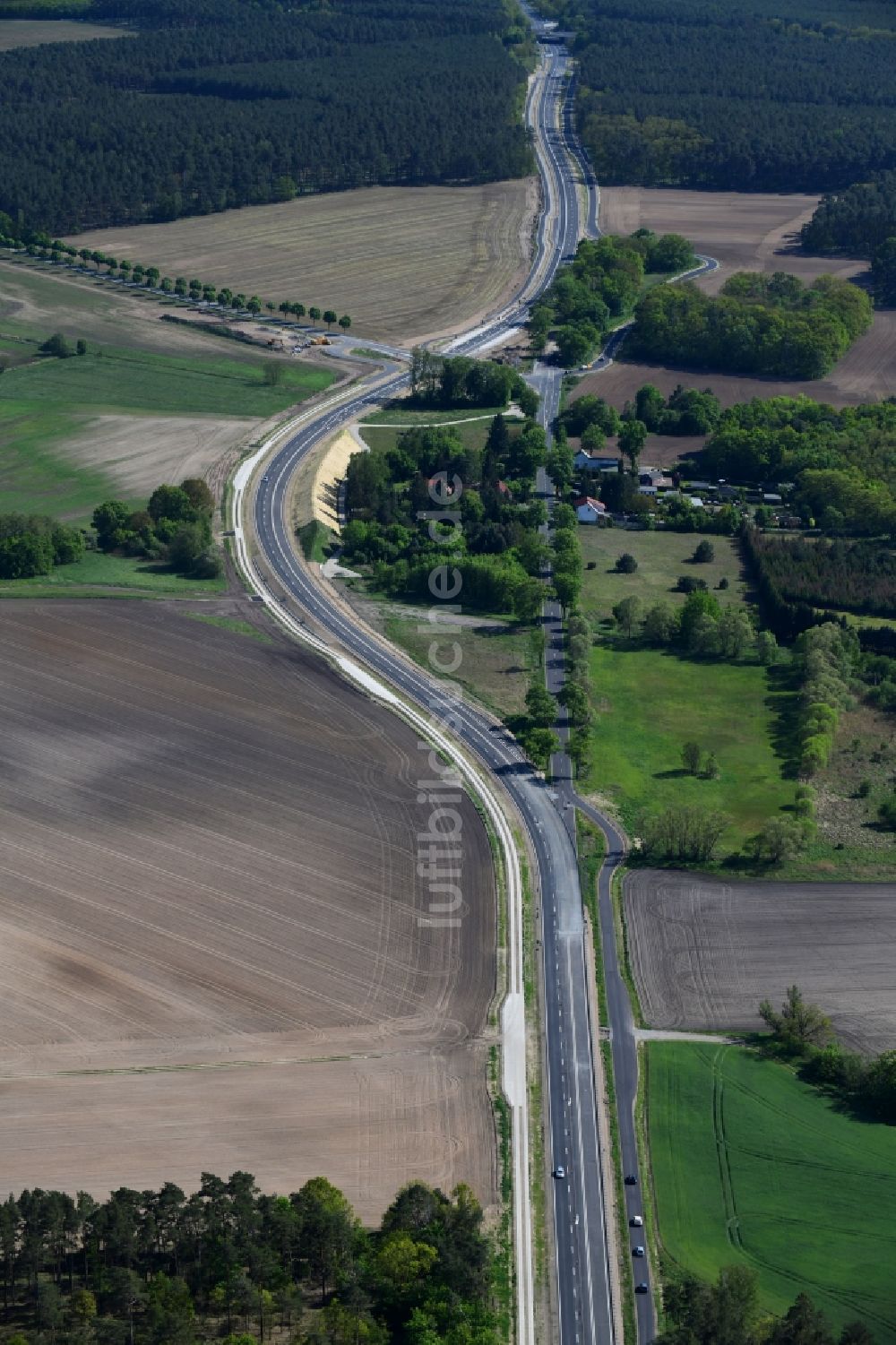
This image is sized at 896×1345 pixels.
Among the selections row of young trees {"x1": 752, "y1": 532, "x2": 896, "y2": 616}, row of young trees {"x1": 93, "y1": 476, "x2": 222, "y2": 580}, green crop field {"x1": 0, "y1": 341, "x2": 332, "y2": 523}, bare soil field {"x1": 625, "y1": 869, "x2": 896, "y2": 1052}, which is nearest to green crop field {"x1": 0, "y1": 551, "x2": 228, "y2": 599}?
row of young trees {"x1": 93, "y1": 476, "x2": 222, "y2": 580}

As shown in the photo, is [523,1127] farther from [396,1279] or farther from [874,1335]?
[874,1335]

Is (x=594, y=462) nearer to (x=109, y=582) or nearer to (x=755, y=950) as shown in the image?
(x=109, y=582)

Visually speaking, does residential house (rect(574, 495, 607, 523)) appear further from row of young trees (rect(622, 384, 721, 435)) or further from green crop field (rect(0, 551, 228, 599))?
green crop field (rect(0, 551, 228, 599))

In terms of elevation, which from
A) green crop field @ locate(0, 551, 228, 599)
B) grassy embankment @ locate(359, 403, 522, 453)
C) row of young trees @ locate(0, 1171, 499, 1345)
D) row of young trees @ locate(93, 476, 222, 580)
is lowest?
row of young trees @ locate(0, 1171, 499, 1345)

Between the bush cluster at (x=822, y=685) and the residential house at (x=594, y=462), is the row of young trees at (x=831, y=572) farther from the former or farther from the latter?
the residential house at (x=594, y=462)

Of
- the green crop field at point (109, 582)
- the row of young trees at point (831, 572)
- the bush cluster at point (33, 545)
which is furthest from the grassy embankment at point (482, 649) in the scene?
the bush cluster at point (33, 545)

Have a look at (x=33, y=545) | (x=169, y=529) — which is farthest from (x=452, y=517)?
(x=33, y=545)

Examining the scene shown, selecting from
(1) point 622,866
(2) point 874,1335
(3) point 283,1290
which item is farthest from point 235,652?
(2) point 874,1335
